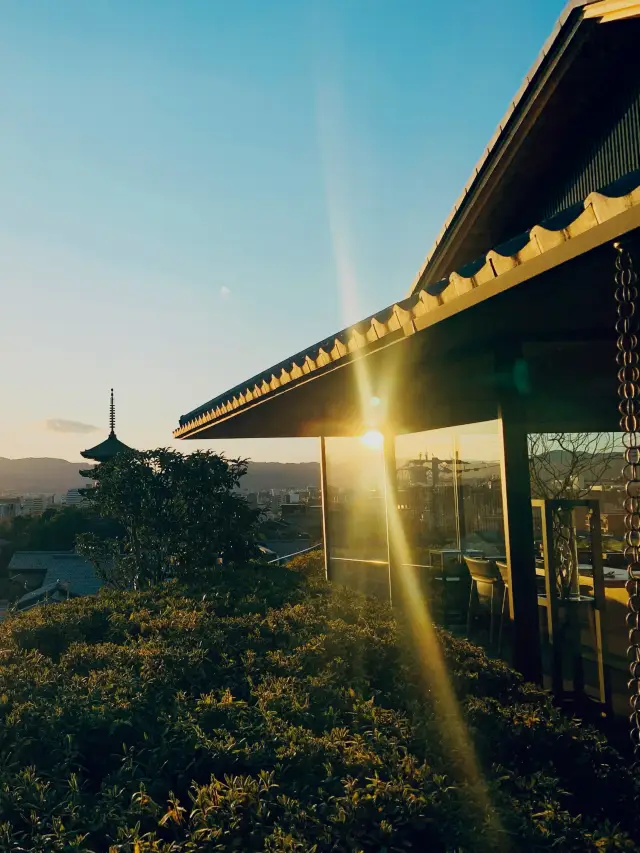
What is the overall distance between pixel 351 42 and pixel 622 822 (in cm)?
767

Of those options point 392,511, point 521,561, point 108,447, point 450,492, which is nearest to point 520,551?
point 521,561

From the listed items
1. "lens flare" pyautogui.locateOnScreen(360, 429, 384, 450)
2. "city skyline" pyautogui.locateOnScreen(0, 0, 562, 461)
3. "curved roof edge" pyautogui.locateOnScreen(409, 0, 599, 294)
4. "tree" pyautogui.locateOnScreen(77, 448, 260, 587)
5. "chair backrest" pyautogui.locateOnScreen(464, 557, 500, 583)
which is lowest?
"chair backrest" pyautogui.locateOnScreen(464, 557, 500, 583)

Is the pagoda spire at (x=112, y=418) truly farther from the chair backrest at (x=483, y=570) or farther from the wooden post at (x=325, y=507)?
the chair backrest at (x=483, y=570)

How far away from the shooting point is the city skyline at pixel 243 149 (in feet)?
23.9

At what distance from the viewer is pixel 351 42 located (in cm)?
780

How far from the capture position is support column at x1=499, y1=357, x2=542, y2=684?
181 inches

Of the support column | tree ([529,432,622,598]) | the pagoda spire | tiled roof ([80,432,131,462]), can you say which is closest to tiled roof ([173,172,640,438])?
the support column

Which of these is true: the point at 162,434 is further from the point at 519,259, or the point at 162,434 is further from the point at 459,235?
the point at 519,259

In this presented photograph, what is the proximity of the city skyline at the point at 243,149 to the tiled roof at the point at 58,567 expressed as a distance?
32.3 ft

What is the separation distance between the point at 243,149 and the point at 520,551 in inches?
253

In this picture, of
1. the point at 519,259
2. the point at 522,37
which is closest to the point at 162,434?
the point at 522,37

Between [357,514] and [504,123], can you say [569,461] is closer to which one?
[357,514]

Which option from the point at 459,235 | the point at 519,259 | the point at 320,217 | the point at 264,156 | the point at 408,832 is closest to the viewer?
the point at 408,832

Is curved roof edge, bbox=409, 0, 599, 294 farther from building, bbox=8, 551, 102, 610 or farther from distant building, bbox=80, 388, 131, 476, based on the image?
distant building, bbox=80, 388, 131, 476
